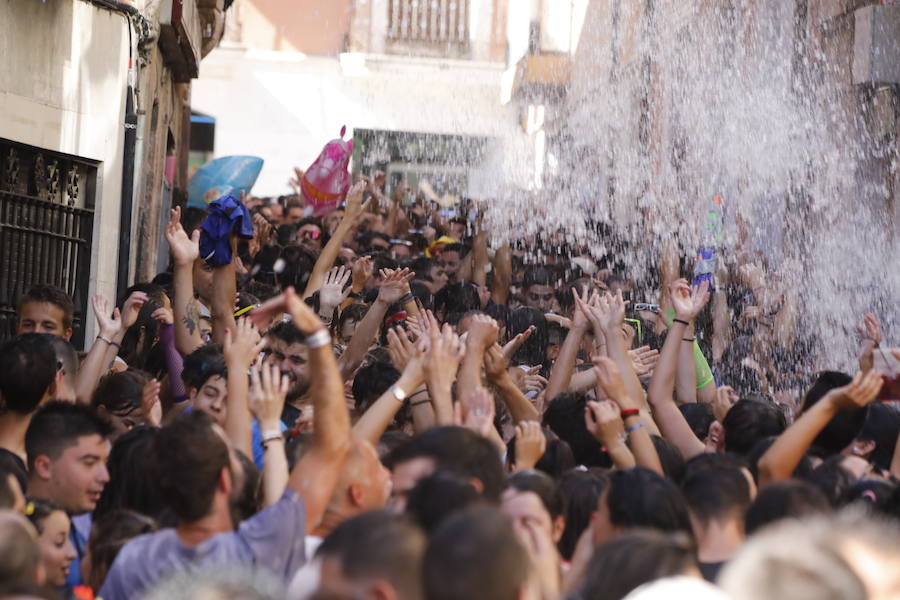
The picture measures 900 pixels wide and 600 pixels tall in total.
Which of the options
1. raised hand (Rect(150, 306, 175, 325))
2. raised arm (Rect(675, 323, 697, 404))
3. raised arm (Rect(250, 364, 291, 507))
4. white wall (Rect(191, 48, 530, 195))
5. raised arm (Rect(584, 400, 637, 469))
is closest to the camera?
raised arm (Rect(250, 364, 291, 507))

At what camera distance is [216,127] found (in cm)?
2558

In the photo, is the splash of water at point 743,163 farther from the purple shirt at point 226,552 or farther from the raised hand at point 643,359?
the purple shirt at point 226,552

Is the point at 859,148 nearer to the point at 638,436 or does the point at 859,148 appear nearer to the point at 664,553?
the point at 638,436

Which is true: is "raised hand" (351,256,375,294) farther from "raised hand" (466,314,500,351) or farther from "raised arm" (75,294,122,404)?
"raised hand" (466,314,500,351)

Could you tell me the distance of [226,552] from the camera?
12.2ft

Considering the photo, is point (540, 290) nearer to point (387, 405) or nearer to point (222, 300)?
point (222, 300)

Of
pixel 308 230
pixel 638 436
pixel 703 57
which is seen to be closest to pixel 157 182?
pixel 308 230

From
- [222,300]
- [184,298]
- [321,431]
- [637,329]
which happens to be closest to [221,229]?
[222,300]

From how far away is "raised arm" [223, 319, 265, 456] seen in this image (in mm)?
4934

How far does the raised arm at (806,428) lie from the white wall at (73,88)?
5.35 meters

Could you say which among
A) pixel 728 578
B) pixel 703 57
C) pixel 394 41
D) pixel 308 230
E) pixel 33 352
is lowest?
pixel 728 578

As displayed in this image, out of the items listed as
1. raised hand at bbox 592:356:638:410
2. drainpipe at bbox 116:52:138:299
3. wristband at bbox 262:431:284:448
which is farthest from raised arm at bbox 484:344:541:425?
drainpipe at bbox 116:52:138:299

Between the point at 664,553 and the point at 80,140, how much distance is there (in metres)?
7.38

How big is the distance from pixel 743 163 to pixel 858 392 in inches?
438
